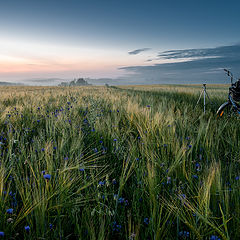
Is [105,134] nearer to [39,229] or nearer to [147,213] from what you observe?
[147,213]

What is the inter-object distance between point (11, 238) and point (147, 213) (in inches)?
32.8

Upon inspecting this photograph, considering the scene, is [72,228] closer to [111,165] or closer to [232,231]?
[111,165]

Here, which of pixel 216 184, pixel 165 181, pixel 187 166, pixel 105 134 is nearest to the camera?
pixel 216 184

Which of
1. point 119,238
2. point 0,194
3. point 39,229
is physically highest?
point 0,194

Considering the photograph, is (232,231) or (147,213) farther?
(147,213)

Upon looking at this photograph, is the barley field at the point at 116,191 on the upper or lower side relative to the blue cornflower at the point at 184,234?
upper

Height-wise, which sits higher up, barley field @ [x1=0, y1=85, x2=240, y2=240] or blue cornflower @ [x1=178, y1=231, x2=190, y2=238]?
barley field @ [x1=0, y1=85, x2=240, y2=240]

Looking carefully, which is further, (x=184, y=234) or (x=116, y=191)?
(x=116, y=191)

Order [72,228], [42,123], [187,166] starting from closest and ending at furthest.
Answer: [72,228]
[187,166]
[42,123]

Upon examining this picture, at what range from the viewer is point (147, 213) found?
1188 millimetres

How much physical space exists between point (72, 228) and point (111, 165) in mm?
797

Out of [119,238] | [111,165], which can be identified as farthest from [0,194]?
[111,165]

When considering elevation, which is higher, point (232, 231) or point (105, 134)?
point (105, 134)

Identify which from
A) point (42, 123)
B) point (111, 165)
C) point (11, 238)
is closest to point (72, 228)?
point (11, 238)
